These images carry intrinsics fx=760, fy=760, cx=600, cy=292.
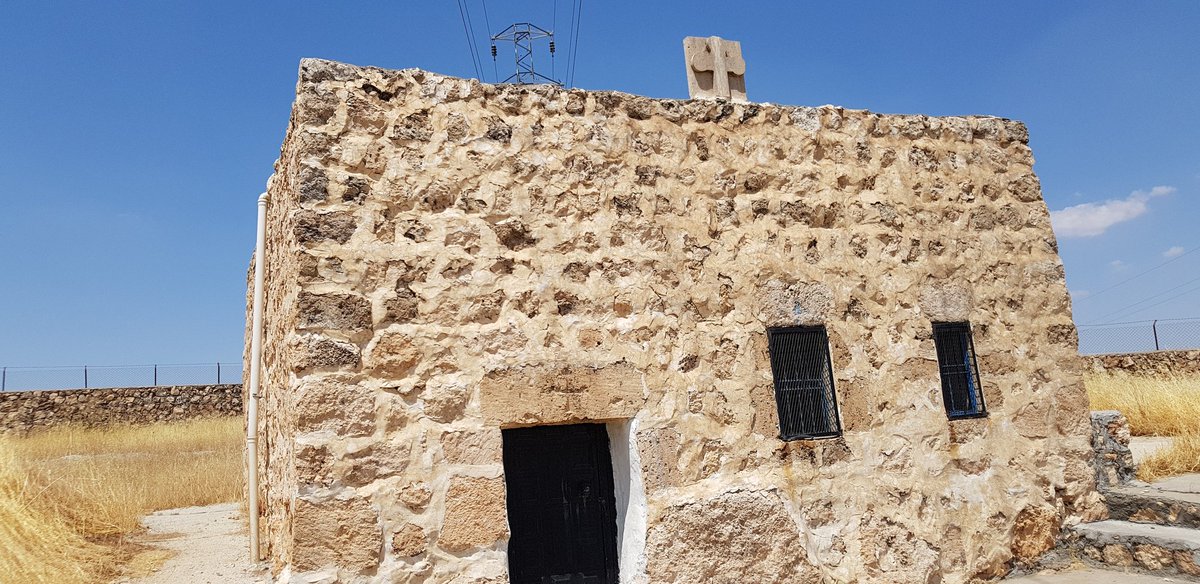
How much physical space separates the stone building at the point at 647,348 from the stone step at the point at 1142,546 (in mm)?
187

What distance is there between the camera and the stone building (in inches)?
145

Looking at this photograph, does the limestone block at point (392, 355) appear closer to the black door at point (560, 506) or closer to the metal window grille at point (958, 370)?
the black door at point (560, 506)

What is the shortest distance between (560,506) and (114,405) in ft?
54.2

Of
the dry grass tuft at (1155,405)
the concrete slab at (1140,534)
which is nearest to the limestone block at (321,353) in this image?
the concrete slab at (1140,534)

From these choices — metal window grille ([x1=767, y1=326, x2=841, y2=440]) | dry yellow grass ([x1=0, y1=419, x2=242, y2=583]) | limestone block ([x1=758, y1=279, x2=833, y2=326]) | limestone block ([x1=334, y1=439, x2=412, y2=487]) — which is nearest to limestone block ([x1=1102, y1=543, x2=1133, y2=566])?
metal window grille ([x1=767, y1=326, x2=841, y2=440])

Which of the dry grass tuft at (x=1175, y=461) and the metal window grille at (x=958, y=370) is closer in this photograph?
the metal window grille at (x=958, y=370)

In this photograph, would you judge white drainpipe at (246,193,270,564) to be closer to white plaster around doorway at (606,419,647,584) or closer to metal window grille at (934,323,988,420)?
white plaster around doorway at (606,419,647,584)

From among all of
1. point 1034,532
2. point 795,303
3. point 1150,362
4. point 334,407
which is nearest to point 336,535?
point 334,407

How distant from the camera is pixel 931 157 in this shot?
5.22m

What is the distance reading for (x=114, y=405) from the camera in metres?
16.9

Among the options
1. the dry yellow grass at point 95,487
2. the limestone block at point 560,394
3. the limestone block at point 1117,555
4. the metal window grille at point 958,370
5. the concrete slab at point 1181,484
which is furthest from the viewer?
the dry yellow grass at point 95,487

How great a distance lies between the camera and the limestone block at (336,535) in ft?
11.1

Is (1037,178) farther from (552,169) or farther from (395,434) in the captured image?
(395,434)

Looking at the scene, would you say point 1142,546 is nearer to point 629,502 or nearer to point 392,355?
point 629,502
